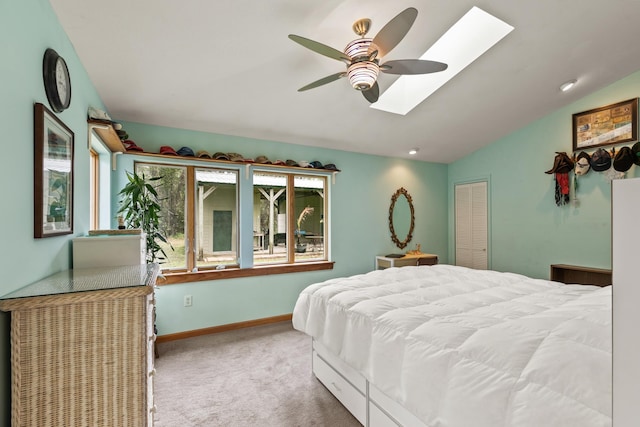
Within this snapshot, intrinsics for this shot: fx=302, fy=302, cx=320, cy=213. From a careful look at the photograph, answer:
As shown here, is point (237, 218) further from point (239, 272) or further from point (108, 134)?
point (108, 134)

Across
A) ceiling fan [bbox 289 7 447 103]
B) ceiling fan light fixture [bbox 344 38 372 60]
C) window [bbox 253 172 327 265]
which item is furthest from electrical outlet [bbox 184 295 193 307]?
ceiling fan light fixture [bbox 344 38 372 60]

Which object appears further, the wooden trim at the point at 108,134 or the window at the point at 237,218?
the window at the point at 237,218

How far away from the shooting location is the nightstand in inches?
177

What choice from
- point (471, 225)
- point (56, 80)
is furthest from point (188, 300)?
point (471, 225)

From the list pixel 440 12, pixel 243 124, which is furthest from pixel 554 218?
pixel 243 124

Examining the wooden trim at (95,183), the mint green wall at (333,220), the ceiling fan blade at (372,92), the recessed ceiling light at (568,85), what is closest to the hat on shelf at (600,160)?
the recessed ceiling light at (568,85)

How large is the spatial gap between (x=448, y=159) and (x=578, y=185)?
1909 millimetres

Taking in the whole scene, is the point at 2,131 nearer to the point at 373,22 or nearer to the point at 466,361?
the point at 466,361

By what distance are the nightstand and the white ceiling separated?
5.98 feet

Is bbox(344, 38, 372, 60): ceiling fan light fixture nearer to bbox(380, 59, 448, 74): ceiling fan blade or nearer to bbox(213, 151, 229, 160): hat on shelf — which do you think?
bbox(380, 59, 448, 74): ceiling fan blade

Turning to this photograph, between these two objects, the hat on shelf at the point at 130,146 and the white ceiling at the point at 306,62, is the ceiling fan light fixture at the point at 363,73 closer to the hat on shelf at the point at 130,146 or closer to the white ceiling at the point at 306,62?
the white ceiling at the point at 306,62

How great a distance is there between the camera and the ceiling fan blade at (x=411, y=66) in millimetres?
2006

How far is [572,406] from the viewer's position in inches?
37.1

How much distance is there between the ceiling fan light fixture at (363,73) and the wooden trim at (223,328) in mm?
3009
